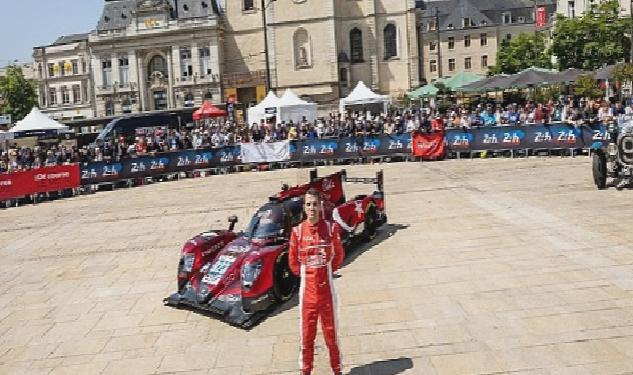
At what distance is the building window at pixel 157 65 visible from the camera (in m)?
77.8

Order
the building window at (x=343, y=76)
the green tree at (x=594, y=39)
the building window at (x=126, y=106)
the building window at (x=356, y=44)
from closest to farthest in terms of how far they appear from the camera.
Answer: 1. the green tree at (x=594, y=39)
2. the building window at (x=343, y=76)
3. the building window at (x=356, y=44)
4. the building window at (x=126, y=106)

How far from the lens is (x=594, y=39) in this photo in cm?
5100

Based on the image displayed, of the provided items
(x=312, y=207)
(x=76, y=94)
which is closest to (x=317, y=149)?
(x=312, y=207)

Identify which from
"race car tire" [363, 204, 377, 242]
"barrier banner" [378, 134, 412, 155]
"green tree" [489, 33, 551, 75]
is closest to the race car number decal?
"race car tire" [363, 204, 377, 242]

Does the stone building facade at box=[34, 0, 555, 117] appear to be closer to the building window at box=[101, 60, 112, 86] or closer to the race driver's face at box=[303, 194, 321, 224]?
the building window at box=[101, 60, 112, 86]

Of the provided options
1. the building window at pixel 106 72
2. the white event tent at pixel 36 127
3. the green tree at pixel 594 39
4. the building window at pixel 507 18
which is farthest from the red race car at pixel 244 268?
the building window at pixel 507 18

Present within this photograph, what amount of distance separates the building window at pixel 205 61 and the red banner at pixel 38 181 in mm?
49542

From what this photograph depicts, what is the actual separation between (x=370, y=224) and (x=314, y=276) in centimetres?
696

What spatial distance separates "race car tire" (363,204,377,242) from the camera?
13.5m

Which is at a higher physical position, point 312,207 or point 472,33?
point 472,33

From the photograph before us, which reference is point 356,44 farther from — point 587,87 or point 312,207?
point 312,207

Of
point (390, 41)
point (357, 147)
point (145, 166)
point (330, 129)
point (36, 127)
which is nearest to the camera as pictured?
point (145, 166)

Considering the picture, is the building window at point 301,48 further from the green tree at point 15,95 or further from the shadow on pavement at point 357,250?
the shadow on pavement at point 357,250

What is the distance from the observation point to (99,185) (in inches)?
1117
